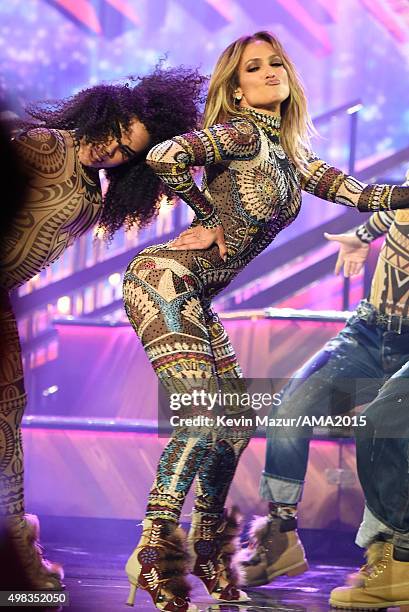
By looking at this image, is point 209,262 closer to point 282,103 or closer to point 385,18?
point 282,103

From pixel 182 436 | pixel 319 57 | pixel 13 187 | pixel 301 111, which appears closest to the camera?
pixel 182 436

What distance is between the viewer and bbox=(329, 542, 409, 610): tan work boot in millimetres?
3205

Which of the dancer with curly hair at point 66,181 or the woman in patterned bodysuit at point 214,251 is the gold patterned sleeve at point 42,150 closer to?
the dancer with curly hair at point 66,181

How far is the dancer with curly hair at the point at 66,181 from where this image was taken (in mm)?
3479

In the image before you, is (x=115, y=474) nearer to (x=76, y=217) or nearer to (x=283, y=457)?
(x=283, y=457)

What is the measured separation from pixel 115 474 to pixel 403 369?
4.05ft

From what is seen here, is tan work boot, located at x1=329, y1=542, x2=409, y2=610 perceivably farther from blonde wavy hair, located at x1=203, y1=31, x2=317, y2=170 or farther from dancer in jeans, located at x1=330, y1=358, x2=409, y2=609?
blonde wavy hair, located at x1=203, y1=31, x2=317, y2=170

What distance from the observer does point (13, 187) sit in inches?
141

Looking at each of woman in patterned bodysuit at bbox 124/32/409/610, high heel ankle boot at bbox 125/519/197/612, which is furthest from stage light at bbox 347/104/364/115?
high heel ankle boot at bbox 125/519/197/612

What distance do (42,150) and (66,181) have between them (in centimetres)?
13

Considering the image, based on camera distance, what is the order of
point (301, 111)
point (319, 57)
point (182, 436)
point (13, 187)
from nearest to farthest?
point (182, 436) < point (301, 111) < point (13, 187) < point (319, 57)

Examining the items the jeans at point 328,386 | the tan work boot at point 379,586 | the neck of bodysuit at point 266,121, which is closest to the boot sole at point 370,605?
the tan work boot at point 379,586

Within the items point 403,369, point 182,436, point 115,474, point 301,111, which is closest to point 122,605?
point 182,436

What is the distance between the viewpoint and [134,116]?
347 cm
